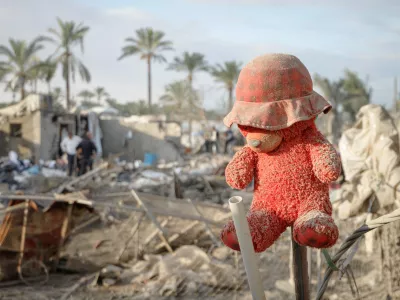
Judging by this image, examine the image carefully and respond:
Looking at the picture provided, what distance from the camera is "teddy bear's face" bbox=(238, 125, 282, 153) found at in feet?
5.11

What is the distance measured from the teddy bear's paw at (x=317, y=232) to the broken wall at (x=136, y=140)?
1975 cm

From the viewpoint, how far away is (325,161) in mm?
1495

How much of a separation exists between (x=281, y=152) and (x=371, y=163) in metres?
3.21

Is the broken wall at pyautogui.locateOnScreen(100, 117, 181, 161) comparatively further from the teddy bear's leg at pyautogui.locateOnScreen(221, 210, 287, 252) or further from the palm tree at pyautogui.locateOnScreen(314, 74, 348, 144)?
the teddy bear's leg at pyautogui.locateOnScreen(221, 210, 287, 252)

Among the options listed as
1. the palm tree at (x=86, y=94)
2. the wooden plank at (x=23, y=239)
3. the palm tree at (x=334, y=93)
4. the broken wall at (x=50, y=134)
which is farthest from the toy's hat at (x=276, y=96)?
the palm tree at (x=86, y=94)

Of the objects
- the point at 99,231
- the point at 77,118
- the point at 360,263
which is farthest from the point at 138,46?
the point at 360,263

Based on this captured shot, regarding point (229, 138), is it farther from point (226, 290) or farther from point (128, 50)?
point (226, 290)

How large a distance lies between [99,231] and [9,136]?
39.9 ft

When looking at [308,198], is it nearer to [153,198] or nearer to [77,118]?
[153,198]

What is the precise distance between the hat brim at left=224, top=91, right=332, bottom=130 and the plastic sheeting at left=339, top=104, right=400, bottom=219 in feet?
9.60

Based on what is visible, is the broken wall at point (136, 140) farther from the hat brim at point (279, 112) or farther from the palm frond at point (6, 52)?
the hat brim at point (279, 112)

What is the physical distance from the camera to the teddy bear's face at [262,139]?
156 cm

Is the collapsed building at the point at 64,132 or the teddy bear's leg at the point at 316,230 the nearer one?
the teddy bear's leg at the point at 316,230

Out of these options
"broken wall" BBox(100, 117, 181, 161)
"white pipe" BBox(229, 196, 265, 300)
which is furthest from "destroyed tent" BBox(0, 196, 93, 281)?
"broken wall" BBox(100, 117, 181, 161)
